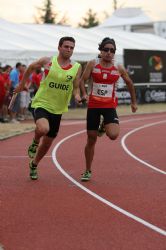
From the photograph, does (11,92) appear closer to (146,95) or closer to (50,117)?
(50,117)

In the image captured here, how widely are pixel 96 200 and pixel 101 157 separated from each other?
4.51 metres

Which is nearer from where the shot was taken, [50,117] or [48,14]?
[50,117]

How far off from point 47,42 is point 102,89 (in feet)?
67.8

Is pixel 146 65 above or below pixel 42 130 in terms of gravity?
below

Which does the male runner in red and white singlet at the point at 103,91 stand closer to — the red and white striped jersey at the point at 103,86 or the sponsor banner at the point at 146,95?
the red and white striped jersey at the point at 103,86

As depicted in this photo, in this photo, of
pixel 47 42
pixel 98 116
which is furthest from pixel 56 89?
pixel 47 42

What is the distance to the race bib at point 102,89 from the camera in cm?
886

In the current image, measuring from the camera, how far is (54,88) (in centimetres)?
866

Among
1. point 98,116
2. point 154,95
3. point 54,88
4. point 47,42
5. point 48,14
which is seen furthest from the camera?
point 48,14

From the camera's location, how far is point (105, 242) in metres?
5.60

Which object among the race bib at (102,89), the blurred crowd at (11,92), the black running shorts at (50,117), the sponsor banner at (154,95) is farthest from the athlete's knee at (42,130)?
the sponsor banner at (154,95)

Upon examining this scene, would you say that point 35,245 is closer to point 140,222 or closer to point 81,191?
point 140,222

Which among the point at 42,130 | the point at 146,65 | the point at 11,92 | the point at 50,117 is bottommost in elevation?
the point at 11,92

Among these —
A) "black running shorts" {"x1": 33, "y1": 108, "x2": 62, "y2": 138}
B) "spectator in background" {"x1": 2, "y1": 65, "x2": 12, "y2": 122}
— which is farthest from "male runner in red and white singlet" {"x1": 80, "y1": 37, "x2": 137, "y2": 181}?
"spectator in background" {"x1": 2, "y1": 65, "x2": 12, "y2": 122}
